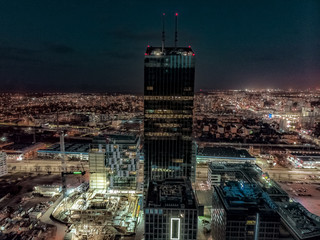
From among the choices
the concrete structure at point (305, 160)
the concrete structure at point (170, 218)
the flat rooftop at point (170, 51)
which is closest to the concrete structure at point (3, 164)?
the flat rooftop at point (170, 51)

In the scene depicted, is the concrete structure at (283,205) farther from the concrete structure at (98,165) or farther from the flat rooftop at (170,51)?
the concrete structure at (98,165)

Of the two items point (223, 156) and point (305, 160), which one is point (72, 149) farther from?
point (305, 160)

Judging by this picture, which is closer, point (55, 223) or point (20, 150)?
point (55, 223)

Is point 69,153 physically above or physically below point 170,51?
below

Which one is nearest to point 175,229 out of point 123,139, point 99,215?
point 99,215

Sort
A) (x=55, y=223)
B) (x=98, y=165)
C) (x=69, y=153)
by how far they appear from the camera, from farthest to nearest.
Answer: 1. (x=69, y=153)
2. (x=98, y=165)
3. (x=55, y=223)

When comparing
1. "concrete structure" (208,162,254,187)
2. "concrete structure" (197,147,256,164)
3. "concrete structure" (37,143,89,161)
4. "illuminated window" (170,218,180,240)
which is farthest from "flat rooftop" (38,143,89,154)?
"illuminated window" (170,218,180,240)

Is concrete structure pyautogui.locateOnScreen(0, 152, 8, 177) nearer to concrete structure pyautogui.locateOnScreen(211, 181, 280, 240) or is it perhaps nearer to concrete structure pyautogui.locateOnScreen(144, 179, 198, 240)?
concrete structure pyautogui.locateOnScreen(144, 179, 198, 240)
